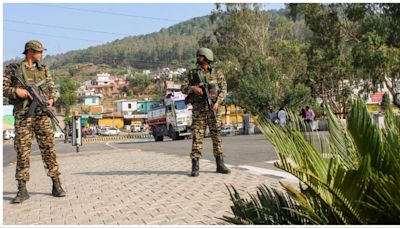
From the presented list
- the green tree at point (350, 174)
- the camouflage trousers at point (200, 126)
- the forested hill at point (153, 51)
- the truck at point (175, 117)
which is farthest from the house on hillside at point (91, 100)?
the green tree at point (350, 174)

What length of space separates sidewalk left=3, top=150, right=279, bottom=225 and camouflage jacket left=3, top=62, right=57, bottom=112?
1052 millimetres

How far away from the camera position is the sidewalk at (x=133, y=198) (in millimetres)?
3947

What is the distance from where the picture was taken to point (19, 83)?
5059 millimetres

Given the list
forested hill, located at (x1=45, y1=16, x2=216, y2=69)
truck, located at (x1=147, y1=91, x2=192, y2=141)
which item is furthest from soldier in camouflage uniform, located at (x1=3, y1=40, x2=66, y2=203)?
forested hill, located at (x1=45, y1=16, x2=216, y2=69)

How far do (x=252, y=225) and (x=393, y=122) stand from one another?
0.71 metres

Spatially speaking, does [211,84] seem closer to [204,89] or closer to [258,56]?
[204,89]

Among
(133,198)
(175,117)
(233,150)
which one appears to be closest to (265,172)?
(133,198)

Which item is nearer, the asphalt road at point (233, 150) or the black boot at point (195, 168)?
the black boot at point (195, 168)

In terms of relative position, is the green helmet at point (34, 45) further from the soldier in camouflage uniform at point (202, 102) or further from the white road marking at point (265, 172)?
the white road marking at point (265, 172)

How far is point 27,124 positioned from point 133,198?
132cm

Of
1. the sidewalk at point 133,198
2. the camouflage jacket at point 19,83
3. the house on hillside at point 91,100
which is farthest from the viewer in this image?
the house on hillside at point 91,100

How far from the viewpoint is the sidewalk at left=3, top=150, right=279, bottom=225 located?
3.95 meters

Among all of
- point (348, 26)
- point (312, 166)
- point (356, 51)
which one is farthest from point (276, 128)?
point (348, 26)

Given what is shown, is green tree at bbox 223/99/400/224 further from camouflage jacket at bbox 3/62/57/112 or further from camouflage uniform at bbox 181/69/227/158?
camouflage uniform at bbox 181/69/227/158
